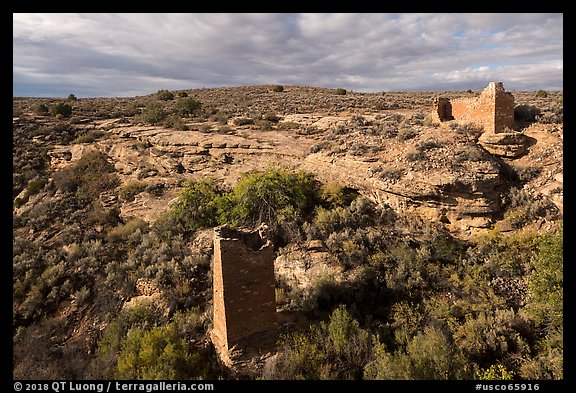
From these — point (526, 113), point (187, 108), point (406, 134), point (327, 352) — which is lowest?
point (327, 352)

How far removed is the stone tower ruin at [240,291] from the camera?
752 cm

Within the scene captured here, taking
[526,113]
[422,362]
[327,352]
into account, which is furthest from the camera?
[526,113]

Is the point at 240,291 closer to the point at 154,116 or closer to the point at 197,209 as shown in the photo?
the point at 197,209

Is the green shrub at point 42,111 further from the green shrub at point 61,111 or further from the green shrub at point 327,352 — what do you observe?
the green shrub at point 327,352

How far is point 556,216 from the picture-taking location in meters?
10.2

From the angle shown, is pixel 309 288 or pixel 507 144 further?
pixel 507 144

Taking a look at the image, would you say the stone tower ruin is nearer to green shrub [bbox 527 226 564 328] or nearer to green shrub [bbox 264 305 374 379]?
green shrub [bbox 264 305 374 379]

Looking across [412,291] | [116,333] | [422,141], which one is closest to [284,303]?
[412,291]

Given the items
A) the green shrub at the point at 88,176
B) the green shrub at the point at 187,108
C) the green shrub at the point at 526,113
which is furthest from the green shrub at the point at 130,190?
the green shrub at the point at 526,113

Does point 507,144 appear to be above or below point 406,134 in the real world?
below

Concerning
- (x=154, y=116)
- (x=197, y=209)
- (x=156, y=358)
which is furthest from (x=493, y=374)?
(x=154, y=116)

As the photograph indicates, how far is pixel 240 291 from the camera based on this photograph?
302 inches

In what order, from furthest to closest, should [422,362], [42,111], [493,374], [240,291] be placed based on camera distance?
[42,111] < [240,291] < [422,362] < [493,374]

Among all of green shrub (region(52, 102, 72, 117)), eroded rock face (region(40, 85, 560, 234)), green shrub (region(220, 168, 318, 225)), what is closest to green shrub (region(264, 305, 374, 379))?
green shrub (region(220, 168, 318, 225))
